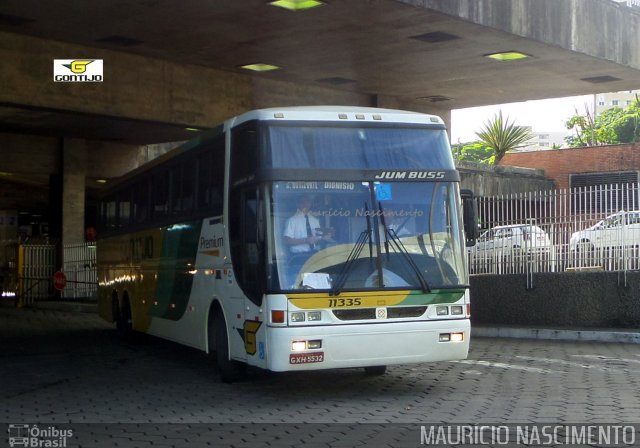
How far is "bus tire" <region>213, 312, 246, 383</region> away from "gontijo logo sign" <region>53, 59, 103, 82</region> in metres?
10.7

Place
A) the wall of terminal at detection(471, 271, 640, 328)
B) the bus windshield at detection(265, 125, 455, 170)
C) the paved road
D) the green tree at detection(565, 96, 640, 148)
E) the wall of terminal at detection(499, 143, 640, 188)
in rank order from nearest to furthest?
the paved road → the bus windshield at detection(265, 125, 455, 170) → the wall of terminal at detection(471, 271, 640, 328) → the wall of terminal at detection(499, 143, 640, 188) → the green tree at detection(565, 96, 640, 148)

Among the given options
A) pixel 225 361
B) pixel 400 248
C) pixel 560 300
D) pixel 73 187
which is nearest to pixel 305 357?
pixel 400 248

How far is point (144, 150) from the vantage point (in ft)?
118

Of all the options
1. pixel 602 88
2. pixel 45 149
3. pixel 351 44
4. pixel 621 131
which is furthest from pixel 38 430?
pixel 621 131

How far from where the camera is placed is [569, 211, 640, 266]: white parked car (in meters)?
17.6

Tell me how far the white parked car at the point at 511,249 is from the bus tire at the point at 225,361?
8.59 meters

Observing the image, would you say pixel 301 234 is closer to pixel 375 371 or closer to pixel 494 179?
pixel 375 371

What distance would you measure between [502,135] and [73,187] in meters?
24.0

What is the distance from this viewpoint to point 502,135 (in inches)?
1950

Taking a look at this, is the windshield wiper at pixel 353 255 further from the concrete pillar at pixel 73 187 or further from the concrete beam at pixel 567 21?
the concrete pillar at pixel 73 187

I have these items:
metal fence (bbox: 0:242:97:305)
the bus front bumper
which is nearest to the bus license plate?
the bus front bumper

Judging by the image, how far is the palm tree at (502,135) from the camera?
4928 cm

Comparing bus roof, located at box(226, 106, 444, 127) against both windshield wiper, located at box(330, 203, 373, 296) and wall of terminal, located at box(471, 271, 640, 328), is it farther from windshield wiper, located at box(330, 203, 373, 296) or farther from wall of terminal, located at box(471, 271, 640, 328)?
wall of terminal, located at box(471, 271, 640, 328)

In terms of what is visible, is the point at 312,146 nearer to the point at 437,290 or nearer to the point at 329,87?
the point at 437,290
